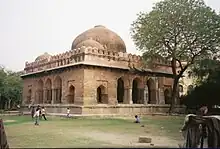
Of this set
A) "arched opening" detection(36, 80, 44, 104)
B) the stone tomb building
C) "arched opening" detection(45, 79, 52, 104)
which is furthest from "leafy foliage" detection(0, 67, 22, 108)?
"arched opening" detection(45, 79, 52, 104)

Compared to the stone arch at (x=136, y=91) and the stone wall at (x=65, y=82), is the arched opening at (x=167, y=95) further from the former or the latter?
the stone wall at (x=65, y=82)

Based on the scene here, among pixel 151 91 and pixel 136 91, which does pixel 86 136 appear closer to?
pixel 136 91

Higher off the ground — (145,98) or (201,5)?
(201,5)

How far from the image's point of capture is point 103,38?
88.3 ft

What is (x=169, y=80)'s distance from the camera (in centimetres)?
2752

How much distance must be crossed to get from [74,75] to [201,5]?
1098 centimetres

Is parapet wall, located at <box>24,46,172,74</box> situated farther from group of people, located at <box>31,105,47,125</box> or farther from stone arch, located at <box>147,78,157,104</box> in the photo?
group of people, located at <box>31,105,47,125</box>

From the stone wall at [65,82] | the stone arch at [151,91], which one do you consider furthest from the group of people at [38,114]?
the stone arch at [151,91]

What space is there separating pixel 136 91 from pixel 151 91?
5.25ft

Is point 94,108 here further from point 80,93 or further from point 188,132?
point 188,132

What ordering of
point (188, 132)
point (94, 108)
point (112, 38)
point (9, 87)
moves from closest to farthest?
point (188, 132), point (94, 108), point (112, 38), point (9, 87)

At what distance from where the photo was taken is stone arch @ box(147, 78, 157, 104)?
26.2 meters

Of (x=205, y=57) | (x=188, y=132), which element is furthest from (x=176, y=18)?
(x=188, y=132)

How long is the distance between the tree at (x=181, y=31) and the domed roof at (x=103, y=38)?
205 inches
